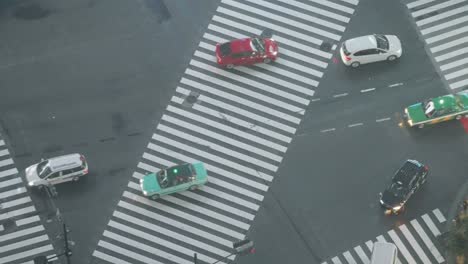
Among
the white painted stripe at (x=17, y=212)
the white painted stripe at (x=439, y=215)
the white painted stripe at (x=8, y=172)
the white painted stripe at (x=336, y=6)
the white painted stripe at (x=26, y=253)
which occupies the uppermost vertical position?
the white painted stripe at (x=336, y=6)

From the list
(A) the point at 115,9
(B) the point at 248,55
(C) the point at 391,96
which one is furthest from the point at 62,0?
(C) the point at 391,96

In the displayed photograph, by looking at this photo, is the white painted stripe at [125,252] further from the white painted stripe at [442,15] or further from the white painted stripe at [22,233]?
the white painted stripe at [442,15]

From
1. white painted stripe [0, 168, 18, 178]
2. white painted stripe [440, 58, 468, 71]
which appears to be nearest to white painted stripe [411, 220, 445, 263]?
white painted stripe [440, 58, 468, 71]

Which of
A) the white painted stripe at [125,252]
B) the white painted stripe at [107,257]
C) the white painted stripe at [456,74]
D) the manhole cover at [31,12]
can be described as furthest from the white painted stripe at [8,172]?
the white painted stripe at [456,74]

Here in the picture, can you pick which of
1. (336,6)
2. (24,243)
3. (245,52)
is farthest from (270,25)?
(24,243)

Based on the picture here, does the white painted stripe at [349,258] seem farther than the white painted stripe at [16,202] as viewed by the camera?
No

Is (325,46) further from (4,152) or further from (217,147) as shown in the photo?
(4,152)
